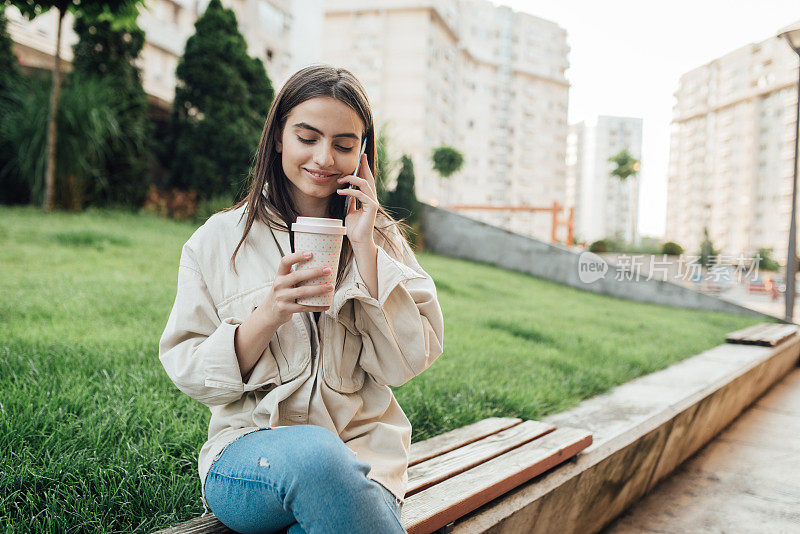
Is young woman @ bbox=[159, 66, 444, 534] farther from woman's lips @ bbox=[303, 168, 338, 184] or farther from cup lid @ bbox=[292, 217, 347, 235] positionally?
cup lid @ bbox=[292, 217, 347, 235]

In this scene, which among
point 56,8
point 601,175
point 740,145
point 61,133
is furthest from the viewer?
point 601,175

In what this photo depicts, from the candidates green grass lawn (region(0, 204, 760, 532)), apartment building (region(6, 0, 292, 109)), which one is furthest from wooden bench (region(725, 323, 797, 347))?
apartment building (region(6, 0, 292, 109))

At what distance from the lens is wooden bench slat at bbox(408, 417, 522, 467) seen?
1857mm

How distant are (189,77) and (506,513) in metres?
9.98

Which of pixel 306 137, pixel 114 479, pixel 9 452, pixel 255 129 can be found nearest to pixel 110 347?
pixel 9 452

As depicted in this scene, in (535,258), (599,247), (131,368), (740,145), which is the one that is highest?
(740,145)

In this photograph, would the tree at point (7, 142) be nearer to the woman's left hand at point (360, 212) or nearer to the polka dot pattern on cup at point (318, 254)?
the woman's left hand at point (360, 212)

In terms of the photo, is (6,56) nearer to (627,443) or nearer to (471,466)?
(471,466)

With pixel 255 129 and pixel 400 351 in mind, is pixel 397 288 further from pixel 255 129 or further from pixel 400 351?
pixel 255 129

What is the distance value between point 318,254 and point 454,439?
1.25 meters

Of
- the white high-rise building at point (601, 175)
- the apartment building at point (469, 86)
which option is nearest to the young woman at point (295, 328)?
the apartment building at point (469, 86)

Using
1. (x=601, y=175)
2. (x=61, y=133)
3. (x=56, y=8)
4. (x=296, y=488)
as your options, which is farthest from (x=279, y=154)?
(x=601, y=175)

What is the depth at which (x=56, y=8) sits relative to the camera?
19.9 ft

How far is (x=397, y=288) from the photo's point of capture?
4.13 feet
